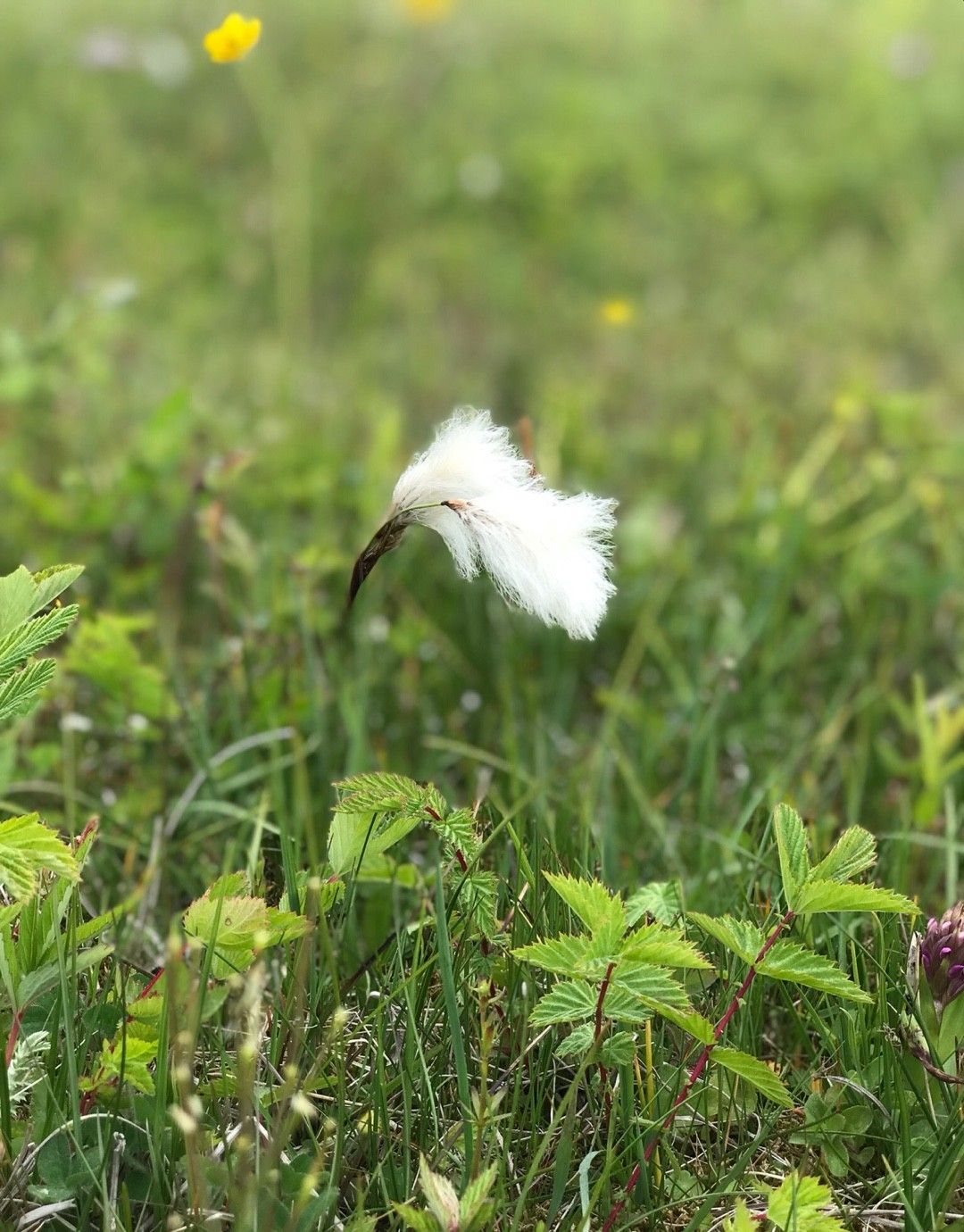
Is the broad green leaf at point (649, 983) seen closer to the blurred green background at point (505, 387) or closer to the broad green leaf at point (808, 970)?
the broad green leaf at point (808, 970)

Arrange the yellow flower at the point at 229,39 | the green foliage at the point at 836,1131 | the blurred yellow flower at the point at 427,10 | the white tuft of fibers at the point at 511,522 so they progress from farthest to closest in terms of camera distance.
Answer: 1. the blurred yellow flower at the point at 427,10
2. the yellow flower at the point at 229,39
3. the green foliage at the point at 836,1131
4. the white tuft of fibers at the point at 511,522

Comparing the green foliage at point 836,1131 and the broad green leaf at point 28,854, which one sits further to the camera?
the green foliage at point 836,1131

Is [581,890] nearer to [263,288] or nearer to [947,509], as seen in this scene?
[947,509]

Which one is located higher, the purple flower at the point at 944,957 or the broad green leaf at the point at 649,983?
the purple flower at the point at 944,957

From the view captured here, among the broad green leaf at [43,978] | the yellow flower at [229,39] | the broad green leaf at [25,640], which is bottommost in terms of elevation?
the broad green leaf at [43,978]

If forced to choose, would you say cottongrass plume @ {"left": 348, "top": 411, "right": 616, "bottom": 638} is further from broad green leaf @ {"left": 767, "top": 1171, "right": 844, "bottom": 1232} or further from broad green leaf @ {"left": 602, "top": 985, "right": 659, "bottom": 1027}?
broad green leaf @ {"left": 767, "top": 1171, "right": 844, "bottom": 1232}

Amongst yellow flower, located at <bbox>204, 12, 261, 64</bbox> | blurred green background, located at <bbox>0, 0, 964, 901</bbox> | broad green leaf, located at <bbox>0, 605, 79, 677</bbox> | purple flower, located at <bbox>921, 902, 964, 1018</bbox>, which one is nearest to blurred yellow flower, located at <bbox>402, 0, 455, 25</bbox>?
blurred green background, located at <bbox>0, 0, 964, 901</bbox>

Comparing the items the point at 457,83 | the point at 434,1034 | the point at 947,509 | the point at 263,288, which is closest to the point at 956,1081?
the point at 434,1034

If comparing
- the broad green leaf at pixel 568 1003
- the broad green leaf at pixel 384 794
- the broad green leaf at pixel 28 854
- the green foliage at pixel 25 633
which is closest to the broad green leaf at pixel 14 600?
the green foliage at pixel 25 633
